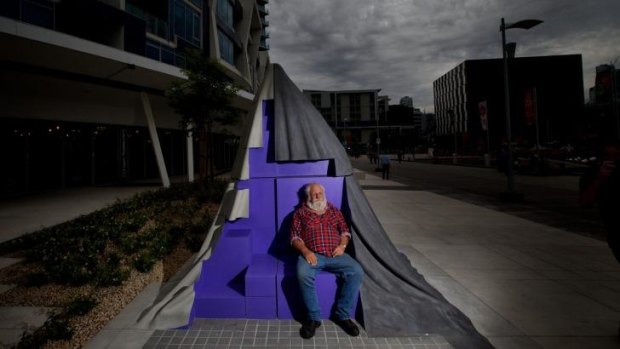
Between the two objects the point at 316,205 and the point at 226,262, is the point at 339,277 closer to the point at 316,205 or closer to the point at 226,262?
the point at 316,205

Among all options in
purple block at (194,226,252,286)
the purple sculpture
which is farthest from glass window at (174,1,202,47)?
purple block at (194,226,252,286)

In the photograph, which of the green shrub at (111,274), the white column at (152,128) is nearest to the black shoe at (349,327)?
the green shrub at (111,274)

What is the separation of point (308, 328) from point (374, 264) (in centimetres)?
109

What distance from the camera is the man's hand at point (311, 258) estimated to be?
3.49 meters

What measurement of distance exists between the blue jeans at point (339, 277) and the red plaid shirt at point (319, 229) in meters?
0.15

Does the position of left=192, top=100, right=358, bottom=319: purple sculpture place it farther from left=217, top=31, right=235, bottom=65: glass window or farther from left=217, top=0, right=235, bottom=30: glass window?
left=217, top=0, right=235, bottom=30: glass window

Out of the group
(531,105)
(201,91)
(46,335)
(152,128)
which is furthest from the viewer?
(531,105)

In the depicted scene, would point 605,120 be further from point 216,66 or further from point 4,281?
point 4,281

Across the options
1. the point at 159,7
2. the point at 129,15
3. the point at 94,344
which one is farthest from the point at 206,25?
the point at 94,344

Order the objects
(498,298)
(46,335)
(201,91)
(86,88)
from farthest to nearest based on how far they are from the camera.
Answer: (86,88) → (201,91) → (498,298) → (46,335)

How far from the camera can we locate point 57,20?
14641 millimetres

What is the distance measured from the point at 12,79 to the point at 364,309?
52.8 feet

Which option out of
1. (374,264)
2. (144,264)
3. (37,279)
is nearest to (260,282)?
(374,264)

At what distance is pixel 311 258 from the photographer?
351 cm
